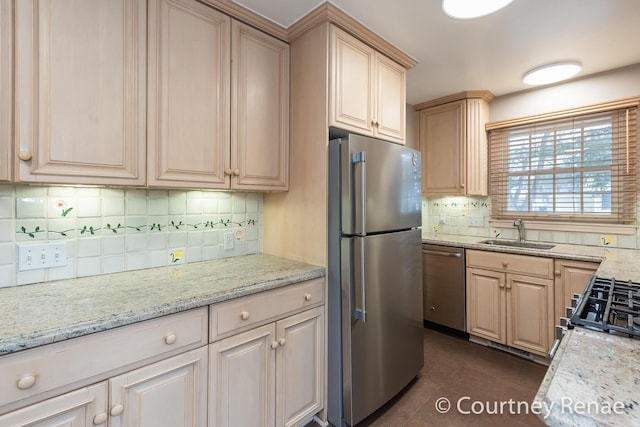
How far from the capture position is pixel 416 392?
203 cm

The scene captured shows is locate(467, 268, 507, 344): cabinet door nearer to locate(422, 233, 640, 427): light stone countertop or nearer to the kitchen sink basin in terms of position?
the kitchen sink basin

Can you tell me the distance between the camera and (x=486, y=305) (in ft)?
8.49

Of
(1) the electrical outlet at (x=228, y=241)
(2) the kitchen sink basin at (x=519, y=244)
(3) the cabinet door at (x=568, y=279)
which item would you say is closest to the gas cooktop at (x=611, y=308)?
(3) the cabinet door at (x=568, y=279)

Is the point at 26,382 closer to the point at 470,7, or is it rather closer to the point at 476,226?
the point at 470,7

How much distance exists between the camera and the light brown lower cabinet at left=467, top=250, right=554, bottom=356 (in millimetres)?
2295

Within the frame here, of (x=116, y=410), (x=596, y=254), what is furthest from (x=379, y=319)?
(x=596, y=254)

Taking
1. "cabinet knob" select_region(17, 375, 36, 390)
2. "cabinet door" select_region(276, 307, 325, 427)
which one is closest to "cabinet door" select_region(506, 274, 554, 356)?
"cabinet door" select_region(276, 307, 325, 427)

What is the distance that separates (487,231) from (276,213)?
90.4 inches

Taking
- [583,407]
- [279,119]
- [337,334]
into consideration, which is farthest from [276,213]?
[583,407]

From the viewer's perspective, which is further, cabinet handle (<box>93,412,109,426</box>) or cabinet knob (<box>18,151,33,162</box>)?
cabinet knob (<box>18,151,33,162</box>)

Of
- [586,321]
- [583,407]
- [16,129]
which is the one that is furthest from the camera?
[16,129]

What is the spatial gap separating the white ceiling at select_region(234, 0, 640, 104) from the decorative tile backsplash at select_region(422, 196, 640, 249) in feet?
4.15

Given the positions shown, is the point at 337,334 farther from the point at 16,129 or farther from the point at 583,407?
the point at 16,129

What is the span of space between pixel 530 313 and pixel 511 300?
15 centimetres
